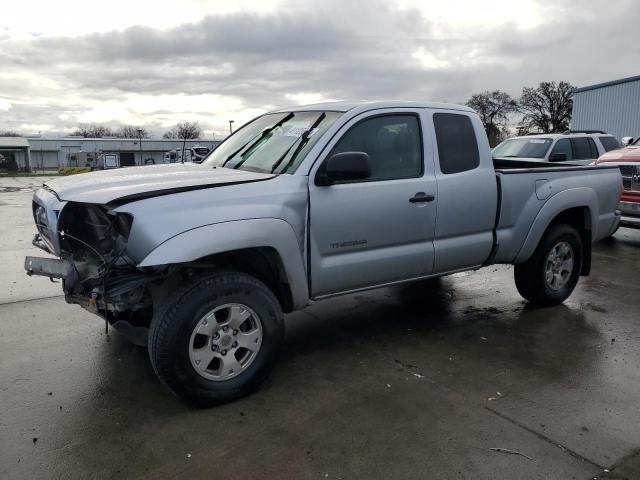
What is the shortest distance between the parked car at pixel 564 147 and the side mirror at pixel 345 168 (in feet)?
29.3

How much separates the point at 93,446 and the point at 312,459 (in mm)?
1244

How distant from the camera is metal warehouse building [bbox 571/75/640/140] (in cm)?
2873

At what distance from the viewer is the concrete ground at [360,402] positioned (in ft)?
9.34

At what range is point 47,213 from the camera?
143 inches

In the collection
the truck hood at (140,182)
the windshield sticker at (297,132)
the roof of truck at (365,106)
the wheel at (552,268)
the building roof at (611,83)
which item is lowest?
the wheel at (552,268)

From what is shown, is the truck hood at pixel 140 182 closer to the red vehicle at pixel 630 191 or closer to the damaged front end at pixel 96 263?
the damaged front end at pixel 96 263

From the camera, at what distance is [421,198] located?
419cm

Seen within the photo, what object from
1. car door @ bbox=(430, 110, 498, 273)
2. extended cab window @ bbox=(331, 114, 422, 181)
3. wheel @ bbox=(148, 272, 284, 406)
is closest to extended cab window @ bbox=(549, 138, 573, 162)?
car door @ bbox=(430, 110, 498, 273)

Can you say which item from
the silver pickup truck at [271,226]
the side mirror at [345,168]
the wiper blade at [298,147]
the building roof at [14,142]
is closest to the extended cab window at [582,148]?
the silver pickup truck at [271,226]

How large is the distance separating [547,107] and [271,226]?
5911cm

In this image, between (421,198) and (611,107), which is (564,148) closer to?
(421,198)

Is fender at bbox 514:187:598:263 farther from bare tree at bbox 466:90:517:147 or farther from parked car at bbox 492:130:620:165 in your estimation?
bare tree at bbox 466:90:517:147

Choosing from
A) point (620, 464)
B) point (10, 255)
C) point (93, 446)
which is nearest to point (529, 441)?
point (620, 464)

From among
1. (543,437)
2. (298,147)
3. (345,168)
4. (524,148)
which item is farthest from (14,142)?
(543,437)
